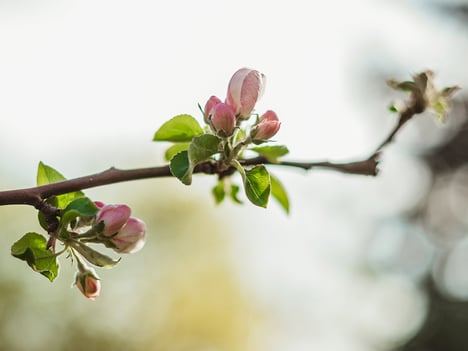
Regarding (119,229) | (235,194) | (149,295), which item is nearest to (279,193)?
(235,194)

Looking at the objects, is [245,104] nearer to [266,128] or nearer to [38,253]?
[266,128]

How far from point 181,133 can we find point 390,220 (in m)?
6.63

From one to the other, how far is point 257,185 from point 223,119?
0.21ft

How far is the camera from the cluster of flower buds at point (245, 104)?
0.62 meters

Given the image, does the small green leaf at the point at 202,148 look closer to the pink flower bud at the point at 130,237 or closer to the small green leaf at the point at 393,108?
the pink flower bud at the point at 130,237

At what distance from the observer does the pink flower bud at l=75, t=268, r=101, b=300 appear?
0.59 metres

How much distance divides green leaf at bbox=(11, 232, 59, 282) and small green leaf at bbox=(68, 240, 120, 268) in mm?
19

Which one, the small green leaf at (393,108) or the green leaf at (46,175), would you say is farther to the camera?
the small green leaf at (393,108)

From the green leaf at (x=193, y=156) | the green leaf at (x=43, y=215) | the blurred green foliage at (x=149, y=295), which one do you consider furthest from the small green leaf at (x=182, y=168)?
the blurred green foliage at (x=149, y=295)

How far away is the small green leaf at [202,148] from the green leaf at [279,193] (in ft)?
0.64

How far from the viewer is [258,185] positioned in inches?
23.8

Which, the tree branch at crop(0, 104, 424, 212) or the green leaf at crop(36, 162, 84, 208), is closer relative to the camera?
the tree branch at crop(0, 104, 424, 212)

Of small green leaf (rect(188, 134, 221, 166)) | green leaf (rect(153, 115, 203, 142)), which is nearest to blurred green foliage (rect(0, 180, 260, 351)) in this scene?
green leaf (rect(153, 115, 203, 142))

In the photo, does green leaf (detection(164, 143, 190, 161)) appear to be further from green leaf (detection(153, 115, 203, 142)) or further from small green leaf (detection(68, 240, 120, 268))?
small green leaf (detection(68, 240, 120, 268))
